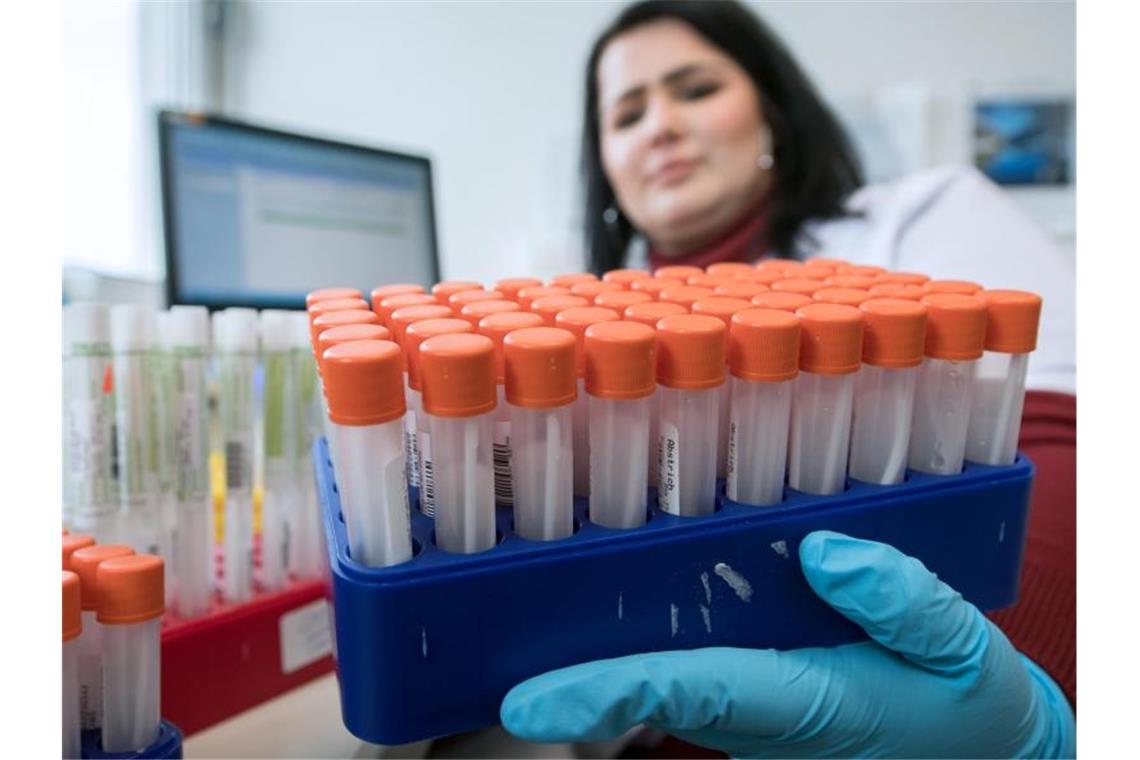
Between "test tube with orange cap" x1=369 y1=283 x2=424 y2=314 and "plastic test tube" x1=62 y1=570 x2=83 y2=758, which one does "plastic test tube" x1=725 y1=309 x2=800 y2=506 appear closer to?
"test tube with orange cap" x1=369 y1=283 x2=424 y2=314

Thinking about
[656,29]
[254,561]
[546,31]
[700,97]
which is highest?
[546,31]

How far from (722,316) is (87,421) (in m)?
0.56

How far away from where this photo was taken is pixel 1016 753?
1.97 feet

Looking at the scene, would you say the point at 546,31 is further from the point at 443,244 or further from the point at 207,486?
the point at 207,486

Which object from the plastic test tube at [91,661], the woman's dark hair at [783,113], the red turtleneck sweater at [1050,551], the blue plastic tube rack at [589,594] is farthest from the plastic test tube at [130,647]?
the woman's dark hair at [783,113]

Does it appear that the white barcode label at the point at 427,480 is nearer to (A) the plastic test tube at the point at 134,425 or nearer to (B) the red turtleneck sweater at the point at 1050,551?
(A) the plastic test tube at the point at 134,425

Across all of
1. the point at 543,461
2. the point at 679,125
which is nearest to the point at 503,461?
the point at 543,461

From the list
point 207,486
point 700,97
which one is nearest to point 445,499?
point 207,486

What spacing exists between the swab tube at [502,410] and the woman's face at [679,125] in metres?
1.01

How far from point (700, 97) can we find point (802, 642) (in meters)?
1.14

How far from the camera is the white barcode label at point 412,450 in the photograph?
1.71 feet

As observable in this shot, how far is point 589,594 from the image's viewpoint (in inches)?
18.0

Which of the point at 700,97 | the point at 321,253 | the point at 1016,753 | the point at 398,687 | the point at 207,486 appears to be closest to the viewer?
the point at 398,687

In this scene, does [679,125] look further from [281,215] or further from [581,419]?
[581,419]
